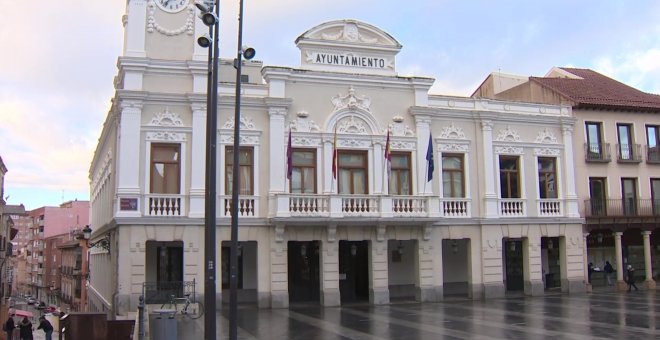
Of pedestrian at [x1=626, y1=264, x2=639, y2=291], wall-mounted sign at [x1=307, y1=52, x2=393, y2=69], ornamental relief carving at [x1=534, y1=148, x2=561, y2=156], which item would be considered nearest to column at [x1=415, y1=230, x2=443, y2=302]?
ornamental relief carving at [x1=534, y1=148, x2=561, y2=156]

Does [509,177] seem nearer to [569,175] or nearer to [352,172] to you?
[569,175]

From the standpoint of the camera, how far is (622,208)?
1261 inches

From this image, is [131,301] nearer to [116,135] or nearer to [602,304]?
[116,135]

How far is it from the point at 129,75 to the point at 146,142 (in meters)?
2.61

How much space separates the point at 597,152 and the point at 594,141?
0.59 meters

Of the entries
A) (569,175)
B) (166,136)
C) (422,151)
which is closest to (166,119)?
(166,136)

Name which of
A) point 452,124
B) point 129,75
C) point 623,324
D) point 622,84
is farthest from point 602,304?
point 129,75

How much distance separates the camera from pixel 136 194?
23922 mm

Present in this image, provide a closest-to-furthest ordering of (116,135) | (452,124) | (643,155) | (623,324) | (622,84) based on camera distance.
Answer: (623,324)
(116,135)
(452,124)
(643,155)
(622,84)

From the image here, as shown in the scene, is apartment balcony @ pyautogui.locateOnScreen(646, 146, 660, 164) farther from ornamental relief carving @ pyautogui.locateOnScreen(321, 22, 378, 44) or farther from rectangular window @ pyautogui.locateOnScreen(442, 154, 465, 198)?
ornamental relief carving @ pyautogui.locateOnScreen(321, 22, 378, 44)

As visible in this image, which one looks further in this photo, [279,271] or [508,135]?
[508,135]

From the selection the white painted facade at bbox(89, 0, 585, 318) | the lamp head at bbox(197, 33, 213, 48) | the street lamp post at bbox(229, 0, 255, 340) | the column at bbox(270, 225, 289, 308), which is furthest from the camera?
the column at bbox(270, 225, 289, 308)

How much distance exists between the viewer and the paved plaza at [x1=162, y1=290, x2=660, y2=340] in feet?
57.8

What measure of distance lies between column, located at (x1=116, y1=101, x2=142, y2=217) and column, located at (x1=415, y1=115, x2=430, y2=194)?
37.5ft
